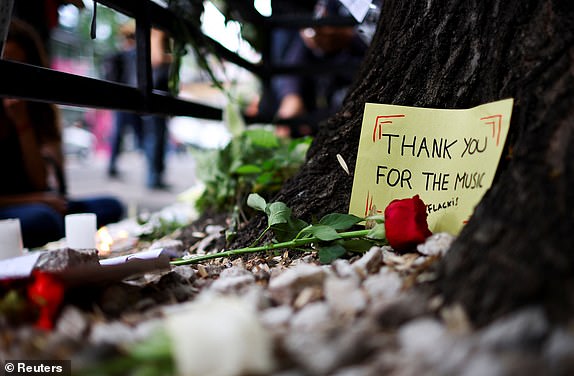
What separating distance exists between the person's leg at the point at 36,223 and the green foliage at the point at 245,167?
56 cm

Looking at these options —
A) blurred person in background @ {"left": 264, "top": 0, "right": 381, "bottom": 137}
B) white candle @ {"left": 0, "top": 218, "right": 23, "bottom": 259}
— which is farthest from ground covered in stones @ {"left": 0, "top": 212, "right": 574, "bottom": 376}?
blurred person in background @ {"left": 264, "top": 0, "right": 381, "bottom": 137}

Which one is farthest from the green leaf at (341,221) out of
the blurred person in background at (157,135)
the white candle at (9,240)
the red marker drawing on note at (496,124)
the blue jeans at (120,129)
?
the blue jeans at (120,129)

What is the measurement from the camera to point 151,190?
13.6ft

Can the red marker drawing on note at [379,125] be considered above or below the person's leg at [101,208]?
above

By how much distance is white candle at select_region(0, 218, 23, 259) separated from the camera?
1.04m

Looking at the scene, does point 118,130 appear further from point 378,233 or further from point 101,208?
point 378,233

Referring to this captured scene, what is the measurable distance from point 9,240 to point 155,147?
288 cm

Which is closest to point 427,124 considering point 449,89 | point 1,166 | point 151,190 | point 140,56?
point 449,89

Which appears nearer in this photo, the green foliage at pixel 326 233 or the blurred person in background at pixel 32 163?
the green foliage at pixel 326 233

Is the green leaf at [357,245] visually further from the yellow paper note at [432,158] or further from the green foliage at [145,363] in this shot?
the green foliage at [145,363]

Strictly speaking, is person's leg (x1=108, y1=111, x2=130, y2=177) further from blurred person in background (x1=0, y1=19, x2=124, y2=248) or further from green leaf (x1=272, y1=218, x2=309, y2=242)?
green leaf (x1=272, y1=218, x2=309, y2=242)

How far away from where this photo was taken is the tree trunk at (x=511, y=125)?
433 mm

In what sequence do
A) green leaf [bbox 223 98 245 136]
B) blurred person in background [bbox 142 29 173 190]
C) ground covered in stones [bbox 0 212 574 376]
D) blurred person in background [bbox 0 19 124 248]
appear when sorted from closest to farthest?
ground covered in stones [bbox 0 212 574 376]
green leaf [bbox 223 98 245 136]
blurred person in background [bbox 0 19 124 248]
blurred person in background [bbox 142 29 173 190]

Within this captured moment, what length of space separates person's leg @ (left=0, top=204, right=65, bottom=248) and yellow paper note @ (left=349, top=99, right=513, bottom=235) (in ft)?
3.88
